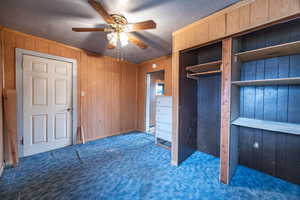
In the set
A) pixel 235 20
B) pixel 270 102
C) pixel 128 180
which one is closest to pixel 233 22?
pixel 235 20

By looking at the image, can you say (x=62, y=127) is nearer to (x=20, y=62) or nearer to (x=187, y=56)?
(x=20, y=62)

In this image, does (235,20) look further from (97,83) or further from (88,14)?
(97,83)

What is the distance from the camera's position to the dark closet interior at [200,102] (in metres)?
2.28

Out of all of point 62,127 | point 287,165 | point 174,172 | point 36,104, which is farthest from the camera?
point 62,127

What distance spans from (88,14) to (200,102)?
248 centimetres

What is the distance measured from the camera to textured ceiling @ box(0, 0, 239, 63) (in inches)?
62.4

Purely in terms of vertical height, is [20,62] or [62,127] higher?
[20,62]

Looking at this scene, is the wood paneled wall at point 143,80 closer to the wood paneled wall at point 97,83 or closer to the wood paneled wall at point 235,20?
the wood paneled wall at point 97,83

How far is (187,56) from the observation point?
2.35 metres

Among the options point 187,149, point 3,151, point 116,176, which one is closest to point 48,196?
point 116,176

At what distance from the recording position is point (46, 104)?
8.75 feet

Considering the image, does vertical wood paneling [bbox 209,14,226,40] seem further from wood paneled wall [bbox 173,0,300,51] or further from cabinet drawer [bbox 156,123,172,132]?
cabinet drawer [bbox 156,123,172,132]

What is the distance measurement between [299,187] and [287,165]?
0.26 m

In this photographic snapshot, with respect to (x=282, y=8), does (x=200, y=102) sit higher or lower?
lower
